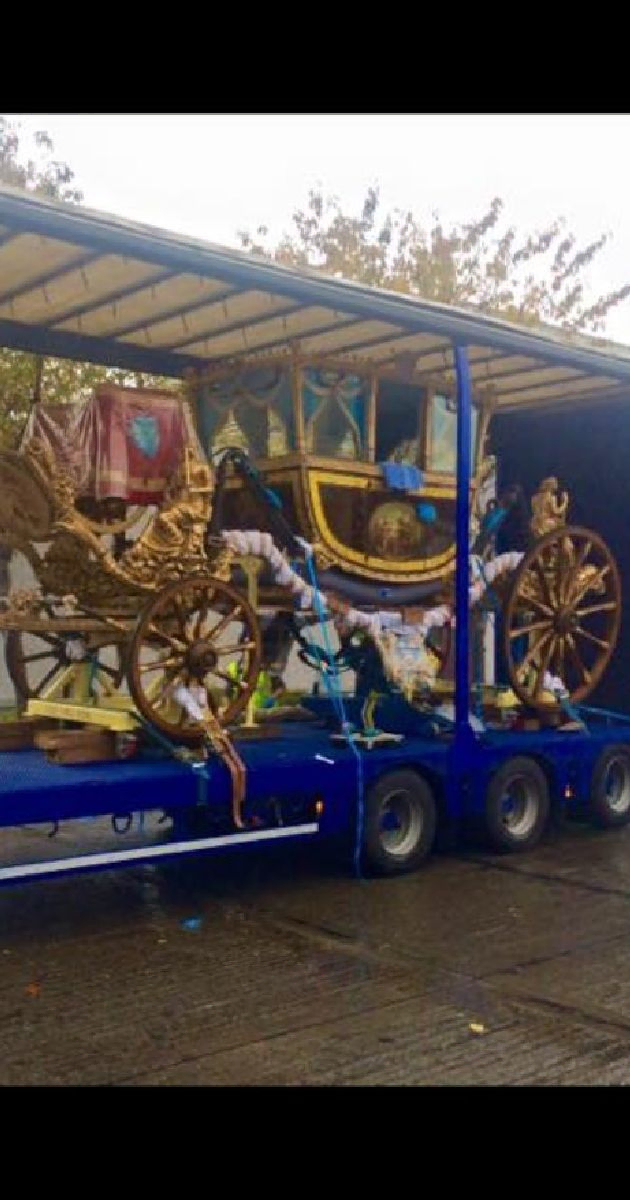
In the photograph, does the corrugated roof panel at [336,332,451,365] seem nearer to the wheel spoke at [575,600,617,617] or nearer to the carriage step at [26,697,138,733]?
the wheel spoke at [575,600,617,617]

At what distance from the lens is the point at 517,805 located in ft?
29.5

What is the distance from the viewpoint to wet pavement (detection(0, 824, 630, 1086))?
15.9 feet

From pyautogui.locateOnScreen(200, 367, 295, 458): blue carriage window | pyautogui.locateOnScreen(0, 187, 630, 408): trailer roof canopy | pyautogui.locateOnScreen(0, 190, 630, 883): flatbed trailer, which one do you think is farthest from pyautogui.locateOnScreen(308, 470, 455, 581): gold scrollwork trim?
pyautogui.locateOnScreen(0, 187, 630, 408): trailer roof canopy

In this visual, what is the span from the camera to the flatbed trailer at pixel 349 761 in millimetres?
6305

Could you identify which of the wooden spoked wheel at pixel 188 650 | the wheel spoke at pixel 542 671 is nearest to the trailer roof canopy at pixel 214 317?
the wooden spoked wheel at pixel 188 650

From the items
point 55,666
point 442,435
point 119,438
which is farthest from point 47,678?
point 442,435

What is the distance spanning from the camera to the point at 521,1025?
531 cm

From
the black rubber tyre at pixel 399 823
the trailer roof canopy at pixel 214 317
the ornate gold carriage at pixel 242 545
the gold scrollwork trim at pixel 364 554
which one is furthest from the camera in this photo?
the gold scrollwork trim at pixel 364 554

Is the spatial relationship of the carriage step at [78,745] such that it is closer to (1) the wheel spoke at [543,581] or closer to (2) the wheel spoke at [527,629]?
(2) the wheel spoke at [527,629]

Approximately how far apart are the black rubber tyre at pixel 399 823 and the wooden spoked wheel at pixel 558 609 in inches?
56.0

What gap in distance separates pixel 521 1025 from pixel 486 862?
329 cm

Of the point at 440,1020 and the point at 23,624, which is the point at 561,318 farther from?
the point at 440,1020

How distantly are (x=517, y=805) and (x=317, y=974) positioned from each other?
10.9 feet

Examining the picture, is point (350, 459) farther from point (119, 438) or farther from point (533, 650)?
point (533, 650)
